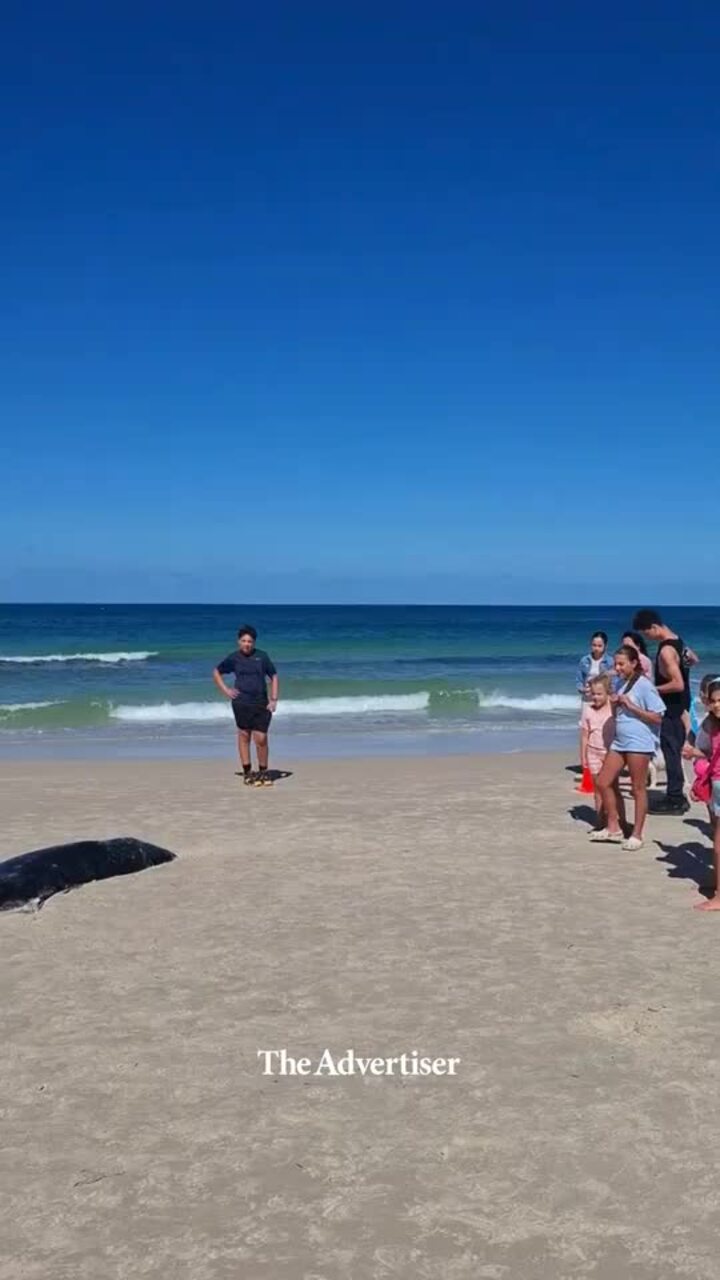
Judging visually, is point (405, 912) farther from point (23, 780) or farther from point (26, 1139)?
point (23, 780)

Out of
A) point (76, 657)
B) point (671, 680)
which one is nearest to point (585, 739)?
point (671, 680)

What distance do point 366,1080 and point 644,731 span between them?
14.3 feet

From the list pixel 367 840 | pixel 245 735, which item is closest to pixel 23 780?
pixel 245 735

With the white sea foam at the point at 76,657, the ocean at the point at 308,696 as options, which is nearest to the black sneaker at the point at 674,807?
the ocean at the point at 308,696

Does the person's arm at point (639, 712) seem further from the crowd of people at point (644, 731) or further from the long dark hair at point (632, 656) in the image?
the long dark hair at point (632, 656)

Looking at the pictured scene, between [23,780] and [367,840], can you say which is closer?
[367,840]

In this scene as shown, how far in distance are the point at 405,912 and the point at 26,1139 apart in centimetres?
303

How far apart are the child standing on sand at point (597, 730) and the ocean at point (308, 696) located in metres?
5.72

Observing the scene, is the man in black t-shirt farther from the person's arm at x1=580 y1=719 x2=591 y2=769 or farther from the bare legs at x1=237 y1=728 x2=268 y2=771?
the person's arm at x1=580 y1=719 x2=591 y2=769

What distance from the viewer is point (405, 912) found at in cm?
615

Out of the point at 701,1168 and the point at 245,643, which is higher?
the point at 245,643

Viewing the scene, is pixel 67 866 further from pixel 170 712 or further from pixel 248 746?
pixel 170 712

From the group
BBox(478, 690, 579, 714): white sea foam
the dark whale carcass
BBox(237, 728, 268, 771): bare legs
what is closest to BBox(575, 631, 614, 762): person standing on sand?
BBox(237, 728, 268, 771): bare legs

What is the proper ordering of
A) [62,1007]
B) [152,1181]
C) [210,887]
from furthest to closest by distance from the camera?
[210,887], [62,1007], [152,1181]
